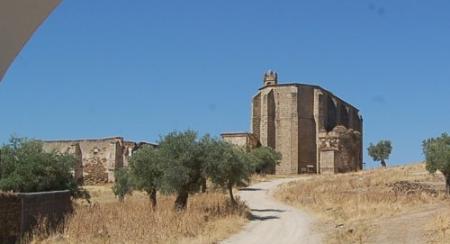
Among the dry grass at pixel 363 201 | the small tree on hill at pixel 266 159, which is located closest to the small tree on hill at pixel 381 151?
the small tree on hill at pixel 266 159

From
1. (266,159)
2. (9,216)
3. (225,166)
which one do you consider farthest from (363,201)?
(266,159)

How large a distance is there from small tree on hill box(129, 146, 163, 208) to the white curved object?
23690 mm

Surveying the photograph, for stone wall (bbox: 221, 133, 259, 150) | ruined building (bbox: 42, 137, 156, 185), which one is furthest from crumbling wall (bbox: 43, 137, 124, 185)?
stone wall (bbox: 221, 133, 259, 150)

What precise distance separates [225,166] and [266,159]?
4058 cm

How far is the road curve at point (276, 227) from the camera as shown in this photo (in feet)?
59.5

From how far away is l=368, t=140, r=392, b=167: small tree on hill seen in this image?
8306 centimetres

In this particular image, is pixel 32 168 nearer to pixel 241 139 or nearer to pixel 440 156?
pixel 440 156

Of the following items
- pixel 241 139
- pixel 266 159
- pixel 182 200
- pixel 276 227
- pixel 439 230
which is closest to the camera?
pixel 439 230

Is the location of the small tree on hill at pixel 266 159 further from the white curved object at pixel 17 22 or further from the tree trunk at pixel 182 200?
the white curved object at pixel 17 22

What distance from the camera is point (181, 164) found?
81.4 ft

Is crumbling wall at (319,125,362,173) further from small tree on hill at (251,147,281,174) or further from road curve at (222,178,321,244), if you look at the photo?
road curve at (222,178,321,244)

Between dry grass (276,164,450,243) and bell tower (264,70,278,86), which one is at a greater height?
bell tower (264,70,278,86)

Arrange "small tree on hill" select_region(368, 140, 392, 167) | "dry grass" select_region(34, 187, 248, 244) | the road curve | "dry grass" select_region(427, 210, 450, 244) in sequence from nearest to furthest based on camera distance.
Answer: "dry grass" select_region(427, 210, 450, 244) → "dry grass" select_region(34, 187, 248, 244) → the road curve → "small tree on hill" select_region(368, 140, 392, 167)

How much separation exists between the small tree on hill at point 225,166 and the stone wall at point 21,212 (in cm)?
863
